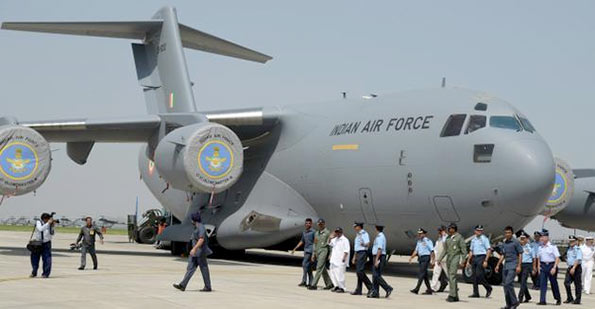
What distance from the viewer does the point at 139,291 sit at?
13391 mm

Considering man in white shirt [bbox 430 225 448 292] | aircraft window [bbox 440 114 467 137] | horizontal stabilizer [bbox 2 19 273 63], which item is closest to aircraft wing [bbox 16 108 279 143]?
horizontal stabilizer [bbox 2 19 273 63]

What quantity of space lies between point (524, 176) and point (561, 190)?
656 cm

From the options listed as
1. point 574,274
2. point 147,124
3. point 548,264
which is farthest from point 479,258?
point 147,124

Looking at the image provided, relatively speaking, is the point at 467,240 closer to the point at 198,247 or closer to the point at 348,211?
the point at 348,211

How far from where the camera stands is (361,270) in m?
14.5

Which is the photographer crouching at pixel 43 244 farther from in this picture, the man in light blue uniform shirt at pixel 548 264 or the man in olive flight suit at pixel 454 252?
the man in light blue uniform shirt at pixel 548 264

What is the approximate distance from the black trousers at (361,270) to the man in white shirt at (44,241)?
5.88m

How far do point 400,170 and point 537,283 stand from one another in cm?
385

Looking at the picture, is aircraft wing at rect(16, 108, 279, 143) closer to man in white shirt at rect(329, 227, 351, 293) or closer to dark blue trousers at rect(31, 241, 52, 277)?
dark blue trousers at rect(31, 241, 52, 277)

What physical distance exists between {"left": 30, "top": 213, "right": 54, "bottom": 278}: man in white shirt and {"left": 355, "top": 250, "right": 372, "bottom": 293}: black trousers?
19.3 feet

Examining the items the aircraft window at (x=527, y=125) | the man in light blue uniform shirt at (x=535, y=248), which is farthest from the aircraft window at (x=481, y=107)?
the man in light blue uniform shirt at (x=535, y=248)

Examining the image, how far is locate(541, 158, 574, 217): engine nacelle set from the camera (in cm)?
2241

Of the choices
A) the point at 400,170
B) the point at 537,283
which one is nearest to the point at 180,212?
the point at 400,170

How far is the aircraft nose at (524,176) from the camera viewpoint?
1658 centimetres
